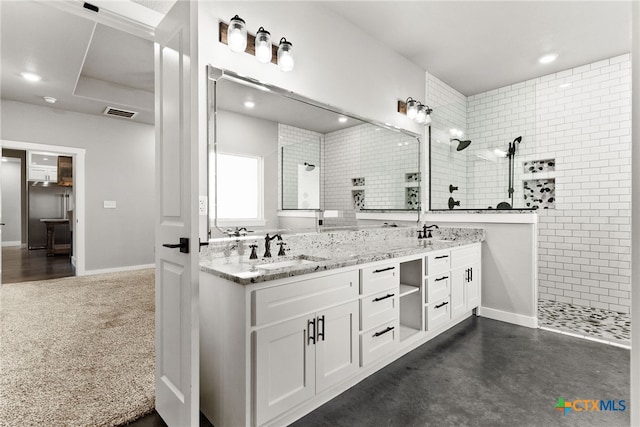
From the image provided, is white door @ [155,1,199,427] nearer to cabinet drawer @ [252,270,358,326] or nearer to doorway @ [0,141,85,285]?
cabinet drawer @ [252,270,358,326]

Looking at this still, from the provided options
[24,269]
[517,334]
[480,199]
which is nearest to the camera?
[517,334]

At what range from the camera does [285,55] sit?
2.34 metres

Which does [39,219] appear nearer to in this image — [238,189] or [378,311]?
[238,189]

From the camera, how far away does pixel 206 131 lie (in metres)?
2.01

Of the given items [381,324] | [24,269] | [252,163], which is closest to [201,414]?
[381,324]

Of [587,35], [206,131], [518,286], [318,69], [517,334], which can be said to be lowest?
[517,334]

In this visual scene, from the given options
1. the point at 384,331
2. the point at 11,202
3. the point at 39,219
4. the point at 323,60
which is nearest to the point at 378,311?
the point at 384,331

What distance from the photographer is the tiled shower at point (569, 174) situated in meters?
3.61

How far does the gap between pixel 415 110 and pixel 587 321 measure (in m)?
2.85

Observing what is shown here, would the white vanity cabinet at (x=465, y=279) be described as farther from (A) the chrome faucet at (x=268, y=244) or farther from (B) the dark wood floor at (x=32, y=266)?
(B) the dark wood floor at (x=32, y=266)

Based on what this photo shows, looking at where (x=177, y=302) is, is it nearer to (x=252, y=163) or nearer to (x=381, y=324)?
(x=252, y=163)

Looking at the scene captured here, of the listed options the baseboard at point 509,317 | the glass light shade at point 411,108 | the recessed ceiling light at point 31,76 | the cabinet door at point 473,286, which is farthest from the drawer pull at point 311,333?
the recessed ceiling light at point 31,76

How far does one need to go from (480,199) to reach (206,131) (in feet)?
12.3

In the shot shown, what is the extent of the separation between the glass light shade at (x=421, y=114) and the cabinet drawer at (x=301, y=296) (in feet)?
8.20
